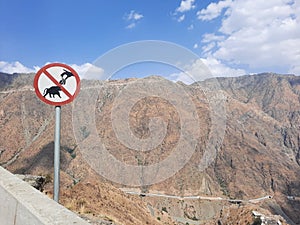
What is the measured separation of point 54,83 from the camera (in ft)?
11.5

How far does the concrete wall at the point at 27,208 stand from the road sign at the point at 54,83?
925 mm

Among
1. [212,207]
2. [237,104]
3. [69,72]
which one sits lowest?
[212,207]

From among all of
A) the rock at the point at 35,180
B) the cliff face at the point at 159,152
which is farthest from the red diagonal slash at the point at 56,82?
the cliff face at the point at 159,152

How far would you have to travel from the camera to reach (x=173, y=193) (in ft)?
256

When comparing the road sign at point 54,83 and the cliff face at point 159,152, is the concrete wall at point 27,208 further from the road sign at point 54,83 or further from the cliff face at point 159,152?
the cliff face at point 159,152

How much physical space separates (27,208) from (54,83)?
1530 millimetres

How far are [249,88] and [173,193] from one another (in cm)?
13378

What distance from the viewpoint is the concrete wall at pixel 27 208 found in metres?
2.19

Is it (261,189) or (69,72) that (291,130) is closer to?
(261,189)

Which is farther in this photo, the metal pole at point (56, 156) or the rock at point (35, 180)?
the rock at point (35, 180)

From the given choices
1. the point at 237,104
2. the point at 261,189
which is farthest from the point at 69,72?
the point at 237,104

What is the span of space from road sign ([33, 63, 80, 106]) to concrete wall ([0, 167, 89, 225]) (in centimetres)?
93

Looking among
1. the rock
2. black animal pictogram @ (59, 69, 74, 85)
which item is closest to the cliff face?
the rock

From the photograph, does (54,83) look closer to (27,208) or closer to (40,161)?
(27,208)
